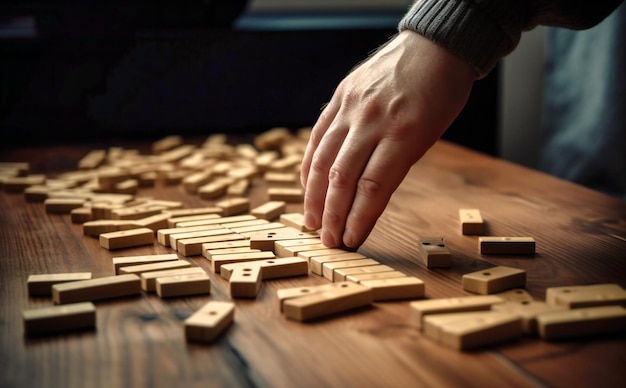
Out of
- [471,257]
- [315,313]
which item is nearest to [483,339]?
[315,313]

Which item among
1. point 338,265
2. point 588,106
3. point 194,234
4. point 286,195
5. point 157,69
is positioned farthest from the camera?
point 588,106

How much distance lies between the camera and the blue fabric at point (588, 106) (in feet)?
9.58

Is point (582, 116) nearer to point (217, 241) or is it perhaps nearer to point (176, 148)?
point (176, 148)

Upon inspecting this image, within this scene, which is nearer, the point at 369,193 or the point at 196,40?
the point at 369,193

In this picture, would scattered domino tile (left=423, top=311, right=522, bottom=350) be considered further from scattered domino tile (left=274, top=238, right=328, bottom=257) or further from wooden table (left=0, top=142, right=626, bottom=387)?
scattered domino tile (left=274, top=238, right=328, bottom=257)

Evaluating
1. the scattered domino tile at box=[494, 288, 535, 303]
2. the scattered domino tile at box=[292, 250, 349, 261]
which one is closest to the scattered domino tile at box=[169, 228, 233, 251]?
the scattered domino tile at box=[292, 250, 349, 261]

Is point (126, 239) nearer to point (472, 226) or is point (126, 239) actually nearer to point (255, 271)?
point (255, 271)

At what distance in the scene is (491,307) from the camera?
109 centimetres

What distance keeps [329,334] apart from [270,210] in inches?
29.0

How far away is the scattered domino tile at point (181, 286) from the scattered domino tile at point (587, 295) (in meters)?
0.54

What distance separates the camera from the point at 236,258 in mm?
1335

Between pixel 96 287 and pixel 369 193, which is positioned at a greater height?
pixel 369 193

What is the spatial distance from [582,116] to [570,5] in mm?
1789

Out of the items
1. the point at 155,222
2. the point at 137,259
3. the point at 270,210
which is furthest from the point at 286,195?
the point at 137,259
